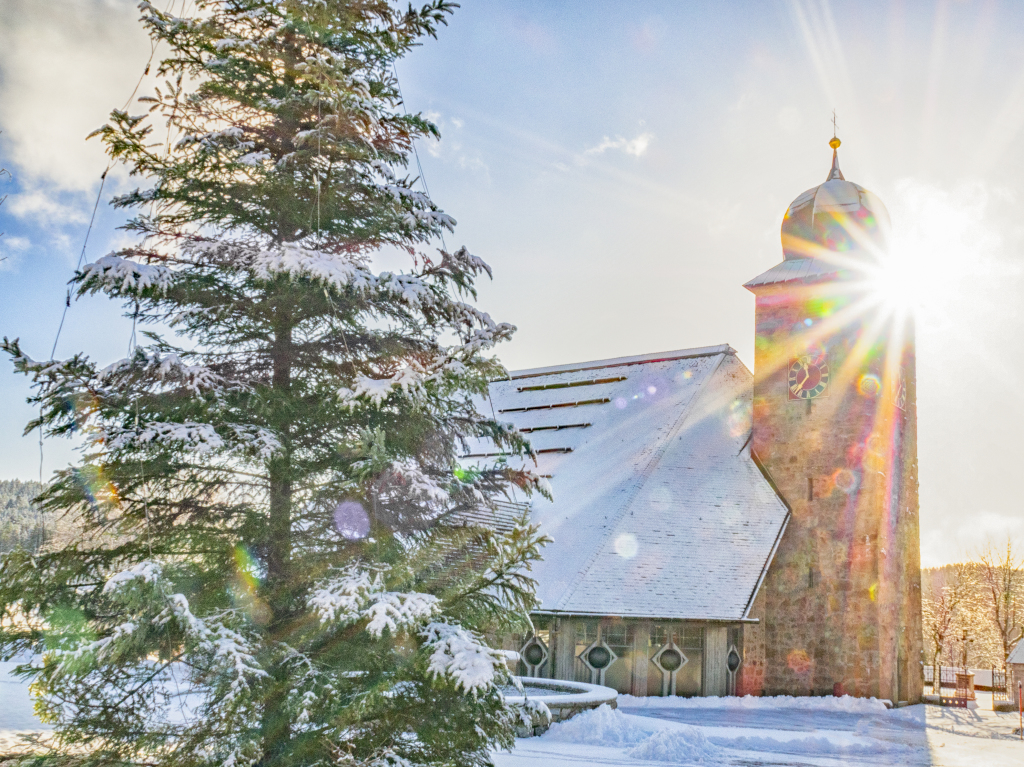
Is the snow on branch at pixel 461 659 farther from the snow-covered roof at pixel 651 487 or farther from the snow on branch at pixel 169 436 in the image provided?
the snow-covered roof at pixel 651 487

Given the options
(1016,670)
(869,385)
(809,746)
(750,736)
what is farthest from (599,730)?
(1016,670)

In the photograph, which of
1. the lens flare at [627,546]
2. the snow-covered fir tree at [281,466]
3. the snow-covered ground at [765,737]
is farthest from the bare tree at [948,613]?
the snow-covered fir tree at [281,466]

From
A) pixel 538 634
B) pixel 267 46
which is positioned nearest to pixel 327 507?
pixel 267 46

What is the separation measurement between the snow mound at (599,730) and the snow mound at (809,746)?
1.32m

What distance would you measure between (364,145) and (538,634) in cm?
1408

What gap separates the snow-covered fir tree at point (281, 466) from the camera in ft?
19.2

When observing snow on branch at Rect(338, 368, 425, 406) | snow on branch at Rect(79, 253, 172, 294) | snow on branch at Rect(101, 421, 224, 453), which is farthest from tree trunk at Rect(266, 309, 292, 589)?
snow on branch at Rect(79, 253, 172, 294)

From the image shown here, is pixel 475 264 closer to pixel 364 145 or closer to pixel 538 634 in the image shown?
pixel 364 145

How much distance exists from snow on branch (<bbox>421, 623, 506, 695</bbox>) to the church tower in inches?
617

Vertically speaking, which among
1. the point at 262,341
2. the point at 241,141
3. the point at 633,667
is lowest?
the point at 633,667

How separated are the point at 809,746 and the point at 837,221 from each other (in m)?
14.3

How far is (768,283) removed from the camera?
74.2ft

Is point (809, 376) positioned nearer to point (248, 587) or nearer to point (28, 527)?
point (248, 587)

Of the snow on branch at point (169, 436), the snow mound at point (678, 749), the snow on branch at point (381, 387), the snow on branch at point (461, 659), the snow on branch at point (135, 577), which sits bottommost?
the snow mound at point (678, 749)
